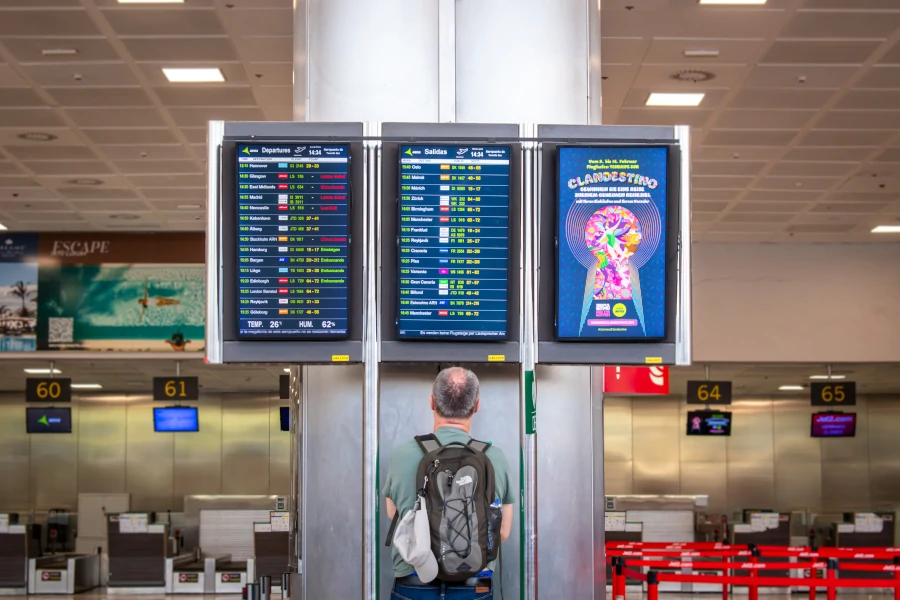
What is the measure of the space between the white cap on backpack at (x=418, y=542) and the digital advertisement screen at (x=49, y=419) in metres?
16.9

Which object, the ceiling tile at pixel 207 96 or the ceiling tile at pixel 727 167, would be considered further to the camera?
the ceiling tile at pixel 727 167

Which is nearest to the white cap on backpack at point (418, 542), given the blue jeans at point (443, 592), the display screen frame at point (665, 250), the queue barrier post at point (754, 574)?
the blue jeans at point (443, 592)

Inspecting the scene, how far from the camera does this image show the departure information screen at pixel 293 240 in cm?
462

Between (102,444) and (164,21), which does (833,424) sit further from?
Result: (164,21)

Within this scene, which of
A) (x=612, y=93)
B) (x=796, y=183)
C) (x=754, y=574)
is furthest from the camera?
(x=796, y=183)

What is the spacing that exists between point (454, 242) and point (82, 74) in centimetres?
730

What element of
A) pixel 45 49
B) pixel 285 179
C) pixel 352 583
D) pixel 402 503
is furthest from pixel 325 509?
pixel 45 49

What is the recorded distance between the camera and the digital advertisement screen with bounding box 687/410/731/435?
68.1 ft

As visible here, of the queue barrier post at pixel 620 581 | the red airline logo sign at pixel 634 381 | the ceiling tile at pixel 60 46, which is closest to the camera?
the queue barrier post at pixel 620 581

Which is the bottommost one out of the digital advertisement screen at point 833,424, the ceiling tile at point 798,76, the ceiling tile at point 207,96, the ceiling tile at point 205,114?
the digital advertisement screen at point 833,424

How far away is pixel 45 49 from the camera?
1019 centimetres

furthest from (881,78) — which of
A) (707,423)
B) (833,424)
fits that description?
(833,424)

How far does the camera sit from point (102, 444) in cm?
2641

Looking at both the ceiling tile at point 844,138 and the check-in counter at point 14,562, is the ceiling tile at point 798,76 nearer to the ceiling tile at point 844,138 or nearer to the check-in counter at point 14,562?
the ceiling tile at point 844,138
